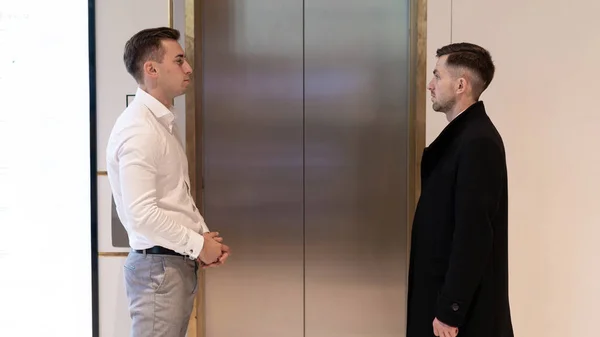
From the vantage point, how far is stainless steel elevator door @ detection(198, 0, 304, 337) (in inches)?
97.0

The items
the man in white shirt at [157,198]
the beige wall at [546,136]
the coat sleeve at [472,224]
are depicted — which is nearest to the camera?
the coat sleeve at [472,224]

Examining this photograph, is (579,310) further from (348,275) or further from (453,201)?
(453,201)

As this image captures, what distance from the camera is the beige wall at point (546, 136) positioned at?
2.28 meters

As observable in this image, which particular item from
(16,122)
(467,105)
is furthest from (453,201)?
(16,122)

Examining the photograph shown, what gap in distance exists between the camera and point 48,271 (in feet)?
7.70

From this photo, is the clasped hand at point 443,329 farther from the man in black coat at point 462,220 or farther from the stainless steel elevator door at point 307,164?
the stainless steel elevator door at point 307,164

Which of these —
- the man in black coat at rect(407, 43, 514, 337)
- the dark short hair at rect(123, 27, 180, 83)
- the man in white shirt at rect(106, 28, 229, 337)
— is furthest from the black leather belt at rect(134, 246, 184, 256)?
the man in black coat at rect(407, 43, 514, 337)

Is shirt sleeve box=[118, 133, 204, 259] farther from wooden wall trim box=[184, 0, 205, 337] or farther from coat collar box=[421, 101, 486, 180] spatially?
coat collar box=[421, 101, 486, 180]

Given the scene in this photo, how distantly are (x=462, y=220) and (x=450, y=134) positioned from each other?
0.32 metres

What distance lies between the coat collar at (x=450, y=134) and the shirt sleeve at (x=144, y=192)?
959mm

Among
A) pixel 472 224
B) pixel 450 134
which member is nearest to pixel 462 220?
pixel 472 224

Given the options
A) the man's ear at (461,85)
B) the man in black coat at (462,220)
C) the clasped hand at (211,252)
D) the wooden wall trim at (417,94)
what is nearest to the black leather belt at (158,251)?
the clasped hand at (211,252)

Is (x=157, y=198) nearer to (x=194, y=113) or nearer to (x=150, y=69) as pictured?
(x=150, y=69)

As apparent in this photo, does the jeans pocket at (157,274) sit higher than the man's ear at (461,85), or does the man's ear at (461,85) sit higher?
the man's ear at (461,85)
